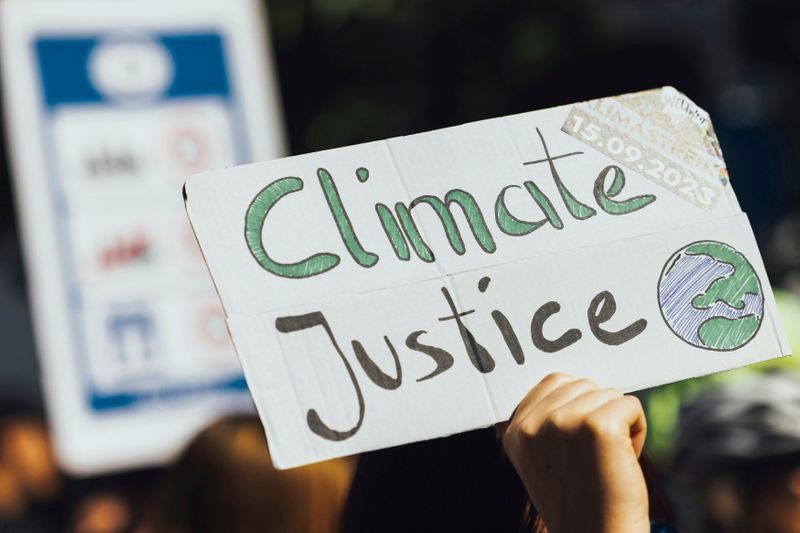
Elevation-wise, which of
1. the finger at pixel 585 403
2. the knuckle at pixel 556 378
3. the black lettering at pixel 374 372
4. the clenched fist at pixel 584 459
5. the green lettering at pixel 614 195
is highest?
the green lettering at pixel 614 195

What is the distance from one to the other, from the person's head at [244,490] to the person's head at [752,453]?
0.81 m

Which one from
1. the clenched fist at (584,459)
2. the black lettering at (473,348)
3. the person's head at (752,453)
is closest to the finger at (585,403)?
the clenched fist at (584,459)

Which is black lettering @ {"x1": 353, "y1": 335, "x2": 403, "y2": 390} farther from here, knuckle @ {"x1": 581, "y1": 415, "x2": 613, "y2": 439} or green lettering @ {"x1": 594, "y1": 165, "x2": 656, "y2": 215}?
green lettering @ {"x1": 594, "y1": 165, "x2": 656, "y2": 215}

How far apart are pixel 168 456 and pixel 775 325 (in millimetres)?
2772

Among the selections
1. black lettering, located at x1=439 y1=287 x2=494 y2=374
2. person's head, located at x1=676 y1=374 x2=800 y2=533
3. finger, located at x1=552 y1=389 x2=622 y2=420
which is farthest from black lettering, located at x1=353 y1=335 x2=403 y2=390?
person's head, located at x1=676 y1=374 x2=800 y2=533

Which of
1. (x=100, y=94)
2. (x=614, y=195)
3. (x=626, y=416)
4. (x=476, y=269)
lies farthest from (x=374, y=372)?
(x=100, y=94)

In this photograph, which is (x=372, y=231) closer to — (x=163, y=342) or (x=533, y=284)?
(x=533, y=284)

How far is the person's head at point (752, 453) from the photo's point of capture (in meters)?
2.92

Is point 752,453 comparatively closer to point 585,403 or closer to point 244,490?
point 244,490

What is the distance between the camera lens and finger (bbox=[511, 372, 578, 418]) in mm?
1789

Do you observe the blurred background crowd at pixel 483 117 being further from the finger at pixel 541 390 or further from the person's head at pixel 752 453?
the finger at pixel 541 390

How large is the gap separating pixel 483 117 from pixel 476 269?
6.38 m

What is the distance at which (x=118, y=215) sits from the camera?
4.41 metres

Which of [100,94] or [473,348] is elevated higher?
[100,94]
